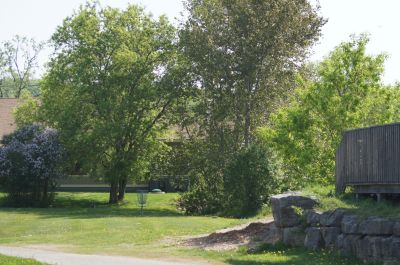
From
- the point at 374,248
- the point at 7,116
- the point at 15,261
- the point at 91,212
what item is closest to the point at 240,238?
the point at 374,248

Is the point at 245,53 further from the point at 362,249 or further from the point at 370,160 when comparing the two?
the point at 362,249

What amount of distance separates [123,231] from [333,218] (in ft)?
42.5

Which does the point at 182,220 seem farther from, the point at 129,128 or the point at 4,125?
the point at 4,125

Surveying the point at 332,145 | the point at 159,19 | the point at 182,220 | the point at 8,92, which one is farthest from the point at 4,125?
the point at 8,92

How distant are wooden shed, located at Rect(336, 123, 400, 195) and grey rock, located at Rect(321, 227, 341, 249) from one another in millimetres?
1901

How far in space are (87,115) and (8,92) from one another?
59.0 metres

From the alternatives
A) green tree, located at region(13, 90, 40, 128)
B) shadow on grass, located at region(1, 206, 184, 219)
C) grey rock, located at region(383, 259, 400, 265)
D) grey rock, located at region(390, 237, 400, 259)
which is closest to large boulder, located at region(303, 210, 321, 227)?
grey rock, located at region(390, 237, 400, 259)

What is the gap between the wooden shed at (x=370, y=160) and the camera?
20188mm

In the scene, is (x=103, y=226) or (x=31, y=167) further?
(x=31, y=167)

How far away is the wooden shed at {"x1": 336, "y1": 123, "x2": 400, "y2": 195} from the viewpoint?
66.2 ft

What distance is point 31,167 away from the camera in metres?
48.2

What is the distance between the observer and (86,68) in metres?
49.2

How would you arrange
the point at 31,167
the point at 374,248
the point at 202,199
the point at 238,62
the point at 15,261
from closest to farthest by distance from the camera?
1. the point at 374,248
2. the point at 15,261
3. the point at 238,62
4. the point at 202,199
5. the point at 31,167

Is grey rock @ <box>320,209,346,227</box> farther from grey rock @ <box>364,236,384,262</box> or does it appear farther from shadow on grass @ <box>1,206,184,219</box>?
shadow on grass @ <box>1,206,184,219</box>
